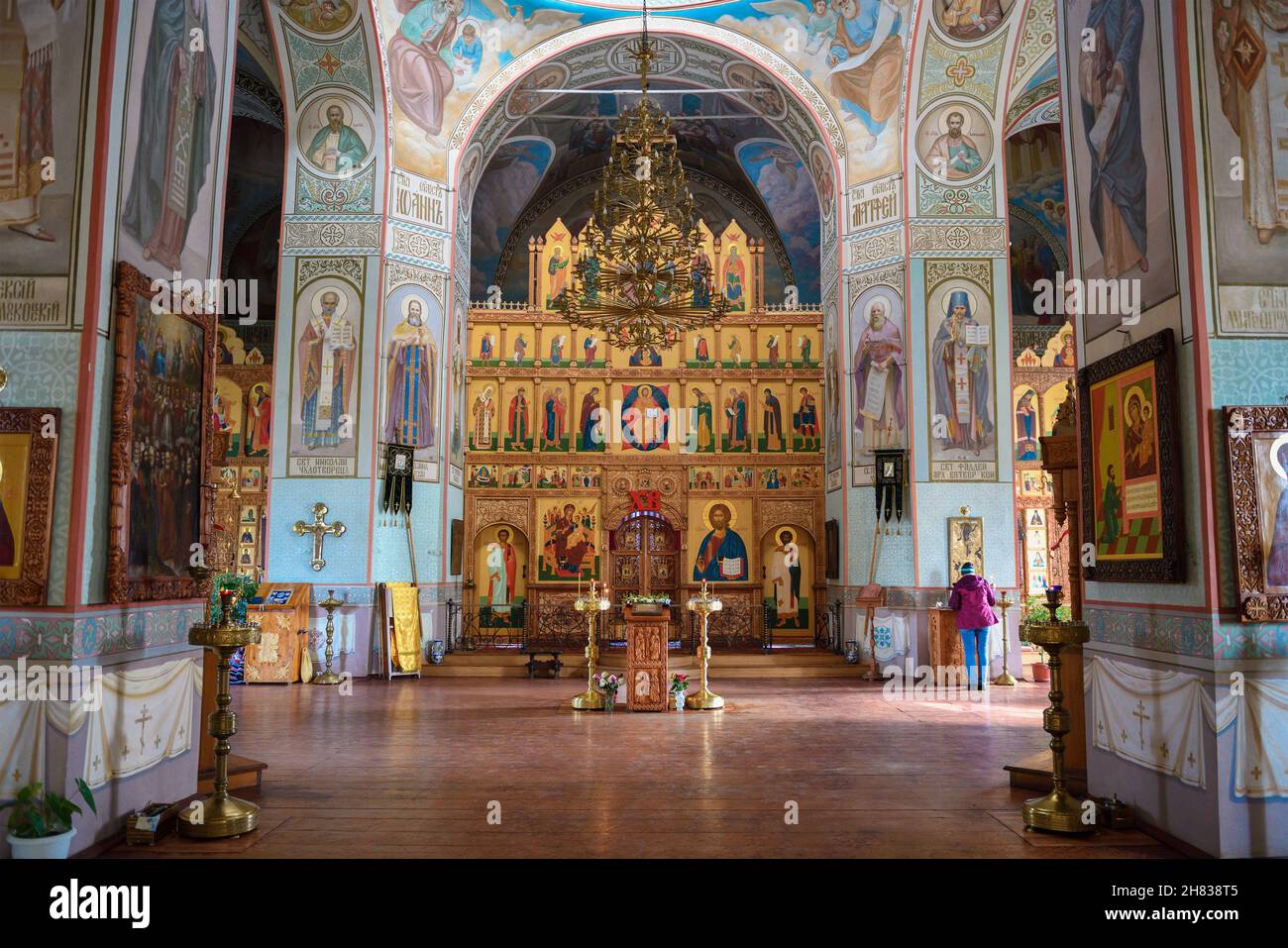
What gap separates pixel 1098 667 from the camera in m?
5.91

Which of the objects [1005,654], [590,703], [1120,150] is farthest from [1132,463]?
[1005,654]

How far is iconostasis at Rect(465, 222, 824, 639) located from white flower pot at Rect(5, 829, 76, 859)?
1296cm

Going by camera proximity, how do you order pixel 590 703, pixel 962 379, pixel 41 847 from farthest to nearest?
1. pixel 962 379
2. pixel 590 703
3. pixel 41 847

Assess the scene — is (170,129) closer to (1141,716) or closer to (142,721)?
(142,721)

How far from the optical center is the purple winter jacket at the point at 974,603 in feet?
40.2

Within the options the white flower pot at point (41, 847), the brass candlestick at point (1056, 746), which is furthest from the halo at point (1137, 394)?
the white flower pot at point (41, 847)

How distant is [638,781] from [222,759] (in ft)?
8.92

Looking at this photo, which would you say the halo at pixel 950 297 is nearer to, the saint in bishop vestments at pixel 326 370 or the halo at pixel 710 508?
the halo at pixel 710 508

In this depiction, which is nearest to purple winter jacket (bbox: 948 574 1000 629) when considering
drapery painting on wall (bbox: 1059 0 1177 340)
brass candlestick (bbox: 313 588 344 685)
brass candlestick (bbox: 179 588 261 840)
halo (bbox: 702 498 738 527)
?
halo (bbox: 702 498 738 527)

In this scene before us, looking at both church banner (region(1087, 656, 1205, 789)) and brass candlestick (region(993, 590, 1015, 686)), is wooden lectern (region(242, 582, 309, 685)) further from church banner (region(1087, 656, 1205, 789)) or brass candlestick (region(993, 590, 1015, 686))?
church banner (region(1087, 656, 1205, 789))

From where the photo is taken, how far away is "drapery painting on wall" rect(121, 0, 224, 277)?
537cm

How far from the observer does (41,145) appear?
502 cm

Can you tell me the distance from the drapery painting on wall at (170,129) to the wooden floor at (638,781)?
3.49 meters

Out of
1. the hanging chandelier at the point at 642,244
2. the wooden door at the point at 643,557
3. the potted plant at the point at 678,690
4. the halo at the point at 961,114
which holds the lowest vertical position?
the potted plant at the point at 678,690
